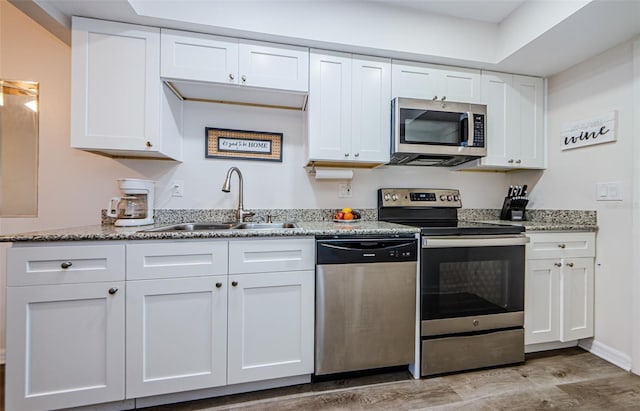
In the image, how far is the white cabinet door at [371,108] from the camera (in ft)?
6.16

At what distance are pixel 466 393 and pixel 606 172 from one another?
176 centimetres

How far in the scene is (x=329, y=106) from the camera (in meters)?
1.84

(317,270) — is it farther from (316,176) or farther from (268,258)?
(316,176)

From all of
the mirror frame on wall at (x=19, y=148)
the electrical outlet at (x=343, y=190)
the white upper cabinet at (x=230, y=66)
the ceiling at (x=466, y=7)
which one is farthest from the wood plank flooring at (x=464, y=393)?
the ceiling at (x=466, y=7)

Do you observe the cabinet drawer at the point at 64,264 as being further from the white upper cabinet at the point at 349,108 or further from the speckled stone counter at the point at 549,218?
the speckled stone counter at the point at 549,218

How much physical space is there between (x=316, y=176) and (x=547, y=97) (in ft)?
6.78

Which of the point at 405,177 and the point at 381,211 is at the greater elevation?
the point at 405,177

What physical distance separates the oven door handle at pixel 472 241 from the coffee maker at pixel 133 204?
1805 mm

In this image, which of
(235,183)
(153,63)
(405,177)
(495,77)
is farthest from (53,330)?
(495,77)

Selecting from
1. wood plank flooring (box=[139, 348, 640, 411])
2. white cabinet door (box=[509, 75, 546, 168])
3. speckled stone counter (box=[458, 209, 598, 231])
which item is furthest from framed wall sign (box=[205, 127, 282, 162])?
white cabinet door (box=[509, 75, 546, 168])

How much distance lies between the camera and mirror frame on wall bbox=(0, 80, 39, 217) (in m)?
1.75

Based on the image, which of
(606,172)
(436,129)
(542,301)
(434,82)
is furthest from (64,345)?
(606,172)

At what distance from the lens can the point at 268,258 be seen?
147 centimetres

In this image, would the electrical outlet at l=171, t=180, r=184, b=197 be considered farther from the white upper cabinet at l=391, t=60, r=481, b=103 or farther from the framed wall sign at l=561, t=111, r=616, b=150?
the framed wall sign at l=561, t=111, r=616, b=150
